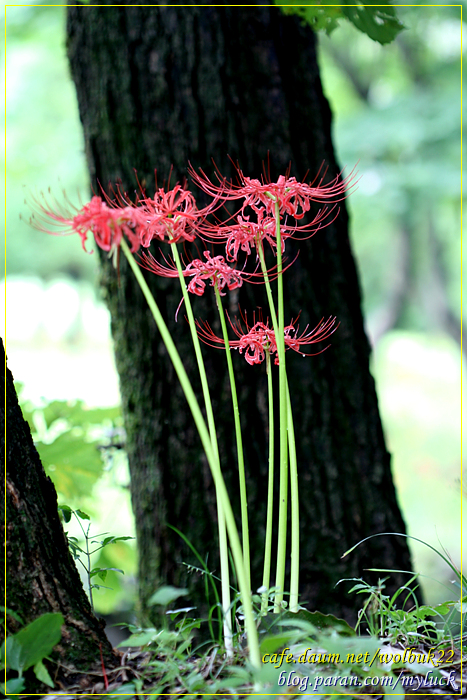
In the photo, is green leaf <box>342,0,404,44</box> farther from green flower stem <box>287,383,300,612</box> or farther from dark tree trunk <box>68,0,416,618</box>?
green flower stem <box>287,383,300,612</box>

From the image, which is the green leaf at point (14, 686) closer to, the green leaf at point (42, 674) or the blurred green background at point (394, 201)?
the green leaf at point (42, 674)

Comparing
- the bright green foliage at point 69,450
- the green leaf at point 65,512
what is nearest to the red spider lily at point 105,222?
the green leaf at point 65,512

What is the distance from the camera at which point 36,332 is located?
10.6 m

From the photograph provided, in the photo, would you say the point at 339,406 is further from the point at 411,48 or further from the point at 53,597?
the point at 411,48

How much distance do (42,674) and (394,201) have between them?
569 cm

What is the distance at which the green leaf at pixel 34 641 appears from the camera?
0.59 meters

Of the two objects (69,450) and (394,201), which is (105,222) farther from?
(394,201)

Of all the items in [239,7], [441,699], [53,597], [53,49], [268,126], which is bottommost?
[441,699]

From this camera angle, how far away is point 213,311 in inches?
43.6

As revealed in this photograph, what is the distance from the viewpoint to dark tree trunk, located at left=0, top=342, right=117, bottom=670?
658 mm

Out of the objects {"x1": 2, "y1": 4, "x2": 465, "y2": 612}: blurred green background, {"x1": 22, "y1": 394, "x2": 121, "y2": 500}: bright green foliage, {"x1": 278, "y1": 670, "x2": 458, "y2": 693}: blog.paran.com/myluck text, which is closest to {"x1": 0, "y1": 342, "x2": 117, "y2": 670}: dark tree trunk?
{"x1": 278, "y1": 670, "x2": 458, "y2": 693}: blog.paran.com/myluck text

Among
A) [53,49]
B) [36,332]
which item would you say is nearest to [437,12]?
[53,49]

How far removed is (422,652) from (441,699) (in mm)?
77

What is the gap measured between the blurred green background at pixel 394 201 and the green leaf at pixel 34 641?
265 cm
